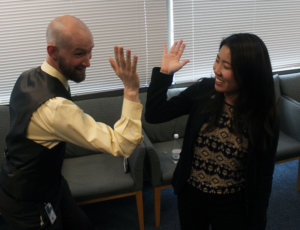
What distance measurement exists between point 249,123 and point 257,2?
208 centimetres

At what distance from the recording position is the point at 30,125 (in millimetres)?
1167

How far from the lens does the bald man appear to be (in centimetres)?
112

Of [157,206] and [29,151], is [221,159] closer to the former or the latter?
[29,151]

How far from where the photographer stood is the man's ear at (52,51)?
1.17m

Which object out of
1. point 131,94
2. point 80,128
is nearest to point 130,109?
point 131,94

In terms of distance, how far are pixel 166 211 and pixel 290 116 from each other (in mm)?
1378

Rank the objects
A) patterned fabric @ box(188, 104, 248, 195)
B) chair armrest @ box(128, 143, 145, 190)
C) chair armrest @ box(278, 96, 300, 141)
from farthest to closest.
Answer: chair armrest @ box(278, 96, 300, 141)
chair armrest @ box(128, 143, 145, 190)
patterned fabric @ box(188, 104, 248, 195)

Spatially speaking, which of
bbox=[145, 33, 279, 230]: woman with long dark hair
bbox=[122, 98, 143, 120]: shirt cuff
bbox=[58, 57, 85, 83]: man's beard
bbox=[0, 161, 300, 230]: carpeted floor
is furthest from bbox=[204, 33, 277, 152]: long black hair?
bbox=[0, 161, 300, 230]: carpeted floor

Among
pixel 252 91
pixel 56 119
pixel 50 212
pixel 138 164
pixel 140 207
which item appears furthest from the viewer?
pixel 140 207

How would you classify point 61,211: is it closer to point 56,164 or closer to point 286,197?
point 56,164

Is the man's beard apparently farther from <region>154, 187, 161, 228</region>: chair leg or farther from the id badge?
<region>154, 187, 161, 228</region>: chair leg

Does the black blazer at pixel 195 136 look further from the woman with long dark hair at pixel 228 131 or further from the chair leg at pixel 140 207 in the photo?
the chair leg at pixel 140 207

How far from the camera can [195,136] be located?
50.0 inches

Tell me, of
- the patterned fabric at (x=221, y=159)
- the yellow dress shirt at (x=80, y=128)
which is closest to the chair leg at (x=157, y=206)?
the patterned fabric at (x=221, y=159)
